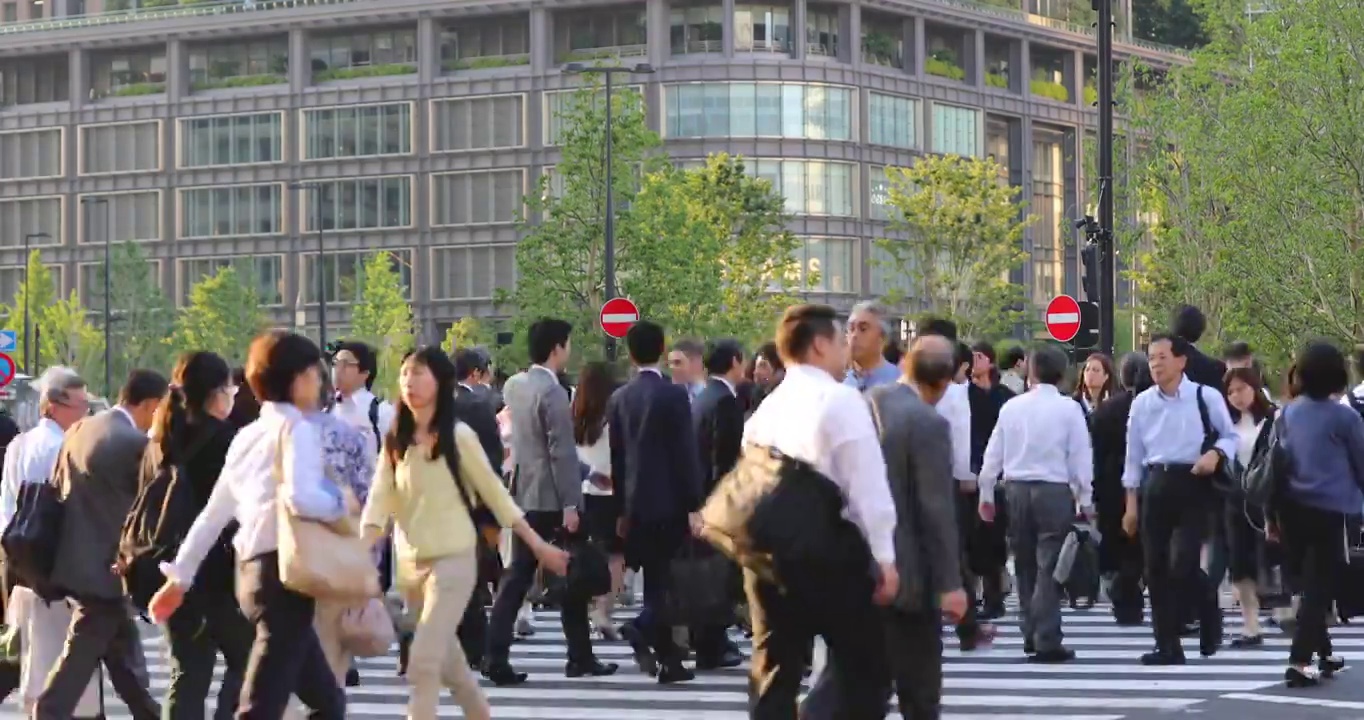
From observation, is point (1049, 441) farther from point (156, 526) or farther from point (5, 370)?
point (5, 370)

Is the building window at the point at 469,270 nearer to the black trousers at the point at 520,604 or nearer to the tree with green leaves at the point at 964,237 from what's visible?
the tree with green leaves at the point at 964,237

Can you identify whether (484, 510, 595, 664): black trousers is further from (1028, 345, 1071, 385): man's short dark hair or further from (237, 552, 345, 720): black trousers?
(237, 552, 345, 720): black trousers

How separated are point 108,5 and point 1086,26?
4261 centimetres

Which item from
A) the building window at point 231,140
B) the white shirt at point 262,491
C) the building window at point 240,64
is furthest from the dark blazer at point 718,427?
the building window at point 240,64

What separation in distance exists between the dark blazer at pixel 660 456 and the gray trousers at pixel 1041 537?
7.02ft

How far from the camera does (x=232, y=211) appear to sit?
100625 millimetres

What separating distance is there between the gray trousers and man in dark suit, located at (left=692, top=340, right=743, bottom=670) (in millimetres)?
1730

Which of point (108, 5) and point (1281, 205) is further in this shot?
point (108, 5)

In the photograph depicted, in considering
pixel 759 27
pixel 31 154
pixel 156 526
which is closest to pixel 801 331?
pixel 156 526

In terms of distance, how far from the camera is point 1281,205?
40844 millimetres

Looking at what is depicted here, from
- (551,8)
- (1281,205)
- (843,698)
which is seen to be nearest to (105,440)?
(843,698)

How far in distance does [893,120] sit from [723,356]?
3151 inches

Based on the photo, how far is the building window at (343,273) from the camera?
96.5 metres

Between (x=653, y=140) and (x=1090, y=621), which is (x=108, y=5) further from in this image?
(x=1090, y=621)
